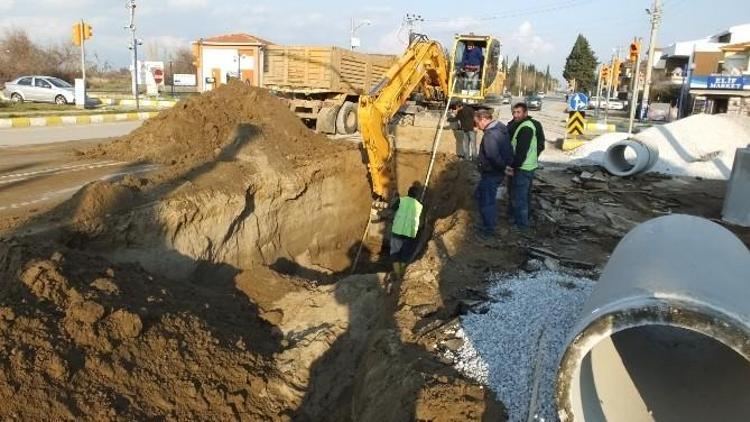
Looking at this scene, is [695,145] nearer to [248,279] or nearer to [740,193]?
[740,193]

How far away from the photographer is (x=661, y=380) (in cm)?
394

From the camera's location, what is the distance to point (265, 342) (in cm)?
639

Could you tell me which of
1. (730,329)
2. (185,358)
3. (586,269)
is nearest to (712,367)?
(730,329)

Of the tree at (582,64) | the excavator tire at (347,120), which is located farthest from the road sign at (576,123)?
the tree at (582,64)

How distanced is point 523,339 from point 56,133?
16299mm

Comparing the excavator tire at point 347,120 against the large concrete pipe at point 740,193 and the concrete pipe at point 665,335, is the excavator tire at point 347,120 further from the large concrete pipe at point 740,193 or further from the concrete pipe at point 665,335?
the concrete pipe at point 665,335

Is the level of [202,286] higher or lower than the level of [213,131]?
lower

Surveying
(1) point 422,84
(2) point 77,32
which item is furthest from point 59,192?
(2) point 77,32

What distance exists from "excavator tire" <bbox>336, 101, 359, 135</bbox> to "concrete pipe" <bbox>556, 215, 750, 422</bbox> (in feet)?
37.4

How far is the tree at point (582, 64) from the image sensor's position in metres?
72.1

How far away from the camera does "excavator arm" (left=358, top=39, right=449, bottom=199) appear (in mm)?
10273

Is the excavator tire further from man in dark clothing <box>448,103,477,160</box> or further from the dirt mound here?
man in dark clothing <box>448,103,477,160</box>

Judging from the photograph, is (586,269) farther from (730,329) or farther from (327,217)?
(327,217)

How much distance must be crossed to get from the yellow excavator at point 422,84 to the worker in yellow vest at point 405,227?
1896 millimetres
